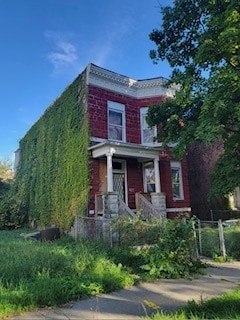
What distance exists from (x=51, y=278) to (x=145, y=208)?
348 inches

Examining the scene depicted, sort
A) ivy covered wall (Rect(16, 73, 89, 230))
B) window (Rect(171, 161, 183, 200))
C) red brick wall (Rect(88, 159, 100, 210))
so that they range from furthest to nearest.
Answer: window (Rect(171, 161, 183, 200)) → ivy covered wall (Rect(16, 73, 89, 230)) → red brick wall (Rect(88, 159, 100, 210))

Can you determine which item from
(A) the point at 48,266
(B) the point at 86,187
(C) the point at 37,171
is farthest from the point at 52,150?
(A) the point at 48,266

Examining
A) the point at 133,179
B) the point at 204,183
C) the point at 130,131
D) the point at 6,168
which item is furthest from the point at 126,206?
the point at 6,168

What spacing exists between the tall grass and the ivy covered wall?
23.3ft

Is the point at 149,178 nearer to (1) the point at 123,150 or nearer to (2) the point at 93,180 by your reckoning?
(1) the point at 123,150

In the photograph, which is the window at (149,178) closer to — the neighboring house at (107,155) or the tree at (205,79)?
the neighboring house at (107,155)

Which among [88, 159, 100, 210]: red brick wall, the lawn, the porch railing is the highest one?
[88, 159, 100, 210]: red brick wall

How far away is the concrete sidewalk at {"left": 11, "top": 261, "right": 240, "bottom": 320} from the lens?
4.31m

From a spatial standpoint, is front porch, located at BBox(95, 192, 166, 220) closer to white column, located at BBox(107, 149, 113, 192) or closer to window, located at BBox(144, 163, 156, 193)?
white column, located at BBox(107, 149, 113, 192)

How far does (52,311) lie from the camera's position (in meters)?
4.45

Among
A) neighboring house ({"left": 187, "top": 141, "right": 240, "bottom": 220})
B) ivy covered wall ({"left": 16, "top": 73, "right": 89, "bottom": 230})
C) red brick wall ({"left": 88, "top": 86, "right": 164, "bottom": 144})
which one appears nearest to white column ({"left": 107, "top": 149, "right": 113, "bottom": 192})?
ivy covered wall ({"left": 16, "top": 73, "right": 89, "bottom": 230})

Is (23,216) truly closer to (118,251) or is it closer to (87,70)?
(87,70)

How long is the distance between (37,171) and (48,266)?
13943 mm

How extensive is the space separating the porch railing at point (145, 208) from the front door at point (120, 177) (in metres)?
0.87
